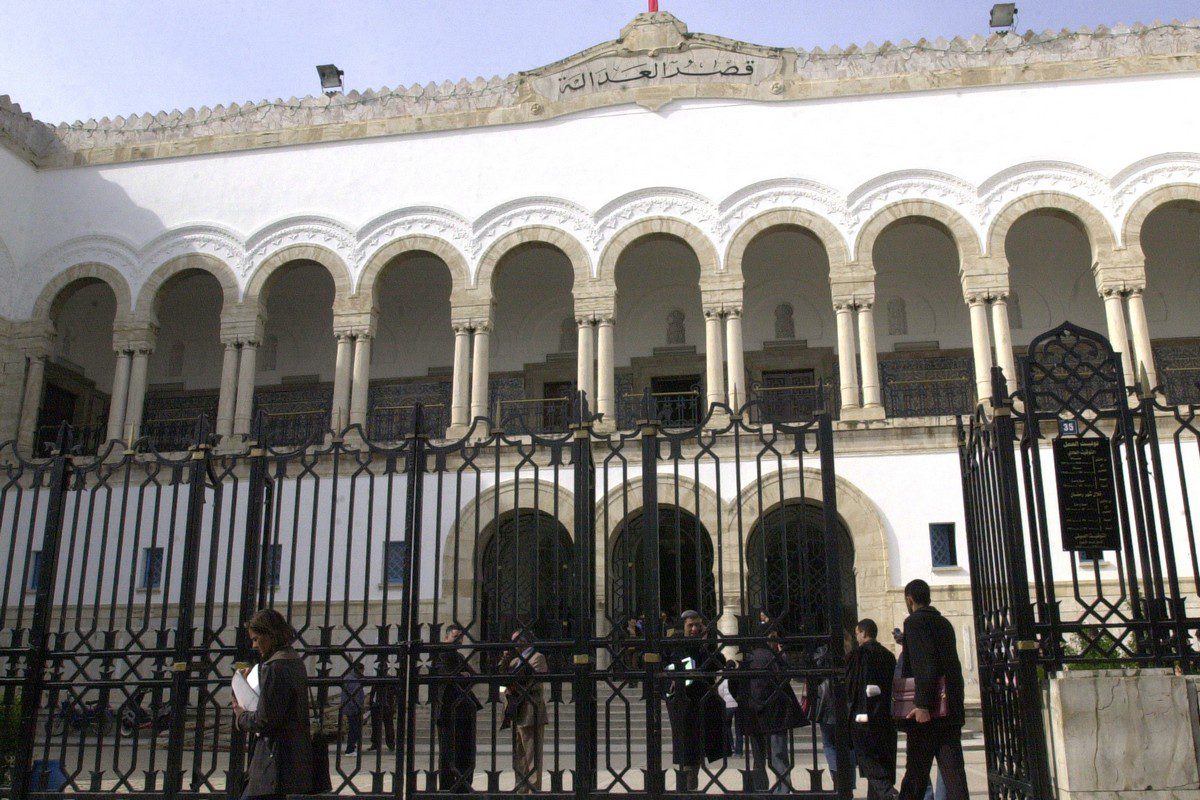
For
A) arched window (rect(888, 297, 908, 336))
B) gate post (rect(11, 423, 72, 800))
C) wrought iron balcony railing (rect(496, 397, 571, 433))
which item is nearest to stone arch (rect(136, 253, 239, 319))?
wrought iron balcony railing (rect(496, 397, 571, 433))

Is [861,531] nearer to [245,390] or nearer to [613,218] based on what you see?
[613,218]

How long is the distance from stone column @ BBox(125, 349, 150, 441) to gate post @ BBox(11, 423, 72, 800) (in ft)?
29.5

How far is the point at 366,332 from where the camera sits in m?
15.9

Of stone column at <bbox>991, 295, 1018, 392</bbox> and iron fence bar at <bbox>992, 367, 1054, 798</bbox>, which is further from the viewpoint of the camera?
stone column at <bbox>991, 295, 1018, 392</bbox>

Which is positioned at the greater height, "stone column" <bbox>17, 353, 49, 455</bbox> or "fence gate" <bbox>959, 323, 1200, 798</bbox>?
"stone column" <bbox>17, 353, 49, 455</bbox>

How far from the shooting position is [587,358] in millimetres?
15266

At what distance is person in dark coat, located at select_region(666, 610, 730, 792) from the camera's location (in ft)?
20.7

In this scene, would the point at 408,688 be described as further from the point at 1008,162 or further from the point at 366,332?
the point at 1008,162

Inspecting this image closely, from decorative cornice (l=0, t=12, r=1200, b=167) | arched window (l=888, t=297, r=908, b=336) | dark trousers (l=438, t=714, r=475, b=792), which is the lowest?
dark trousers (l=438, t=714, r=475, b=792)

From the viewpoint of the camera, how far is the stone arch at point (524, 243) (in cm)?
1570

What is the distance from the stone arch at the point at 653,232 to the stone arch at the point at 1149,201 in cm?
555

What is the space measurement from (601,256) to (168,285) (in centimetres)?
686

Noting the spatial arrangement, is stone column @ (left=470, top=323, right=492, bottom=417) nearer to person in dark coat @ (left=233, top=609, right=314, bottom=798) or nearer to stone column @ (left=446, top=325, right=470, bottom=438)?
stone column @ (left=446, top=325, right=470, bottom=438)

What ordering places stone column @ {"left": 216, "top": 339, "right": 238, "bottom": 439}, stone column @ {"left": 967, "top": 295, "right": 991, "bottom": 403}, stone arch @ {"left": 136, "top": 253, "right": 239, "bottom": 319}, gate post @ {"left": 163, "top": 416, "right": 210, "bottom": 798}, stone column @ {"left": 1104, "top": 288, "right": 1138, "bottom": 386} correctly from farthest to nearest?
stone arch @ {"left": 136, "top": 253, "right": 239, "bottom": 319}, stone column @ {"left": 216, "top": 339, "right": 238, "bottom": 439}, stone column @ {"left": 967, "top": 295, "right": 991, "bottom": 403}, stone column @ {"left": 1104, "top": 288, "right": 1138, "bottom": 386}, gate post @ {"left": 163, "top": 416, "right": 210, "bottom": 798}
